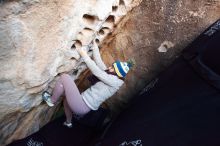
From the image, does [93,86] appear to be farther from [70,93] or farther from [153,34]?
[153,34]

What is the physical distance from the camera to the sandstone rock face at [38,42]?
1500mm

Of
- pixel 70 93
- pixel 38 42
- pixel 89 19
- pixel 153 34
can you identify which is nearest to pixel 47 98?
pixel 70 93

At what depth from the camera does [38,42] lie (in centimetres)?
162

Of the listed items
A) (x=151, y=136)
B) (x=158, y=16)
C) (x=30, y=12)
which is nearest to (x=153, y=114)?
(x=151, y=136)

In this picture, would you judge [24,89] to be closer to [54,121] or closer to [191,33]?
[54,121]

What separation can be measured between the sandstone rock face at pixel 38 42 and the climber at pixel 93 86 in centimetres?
6

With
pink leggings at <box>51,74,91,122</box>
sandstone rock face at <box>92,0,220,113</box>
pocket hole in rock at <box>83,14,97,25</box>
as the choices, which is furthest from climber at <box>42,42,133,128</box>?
sandstone rock face at <box>92,0,220,113</box>

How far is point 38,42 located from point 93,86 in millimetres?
437

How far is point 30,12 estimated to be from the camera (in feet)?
4.91

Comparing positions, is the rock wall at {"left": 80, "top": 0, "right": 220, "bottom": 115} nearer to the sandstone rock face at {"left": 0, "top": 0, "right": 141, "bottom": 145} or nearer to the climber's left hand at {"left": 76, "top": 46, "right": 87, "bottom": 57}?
the sandstone rock face at {"left": 0, "top": 0, "right": 141, "bottom": 145}

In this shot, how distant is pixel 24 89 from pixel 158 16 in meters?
0.89

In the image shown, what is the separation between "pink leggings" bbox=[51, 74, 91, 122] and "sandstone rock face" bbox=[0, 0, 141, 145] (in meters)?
0.05

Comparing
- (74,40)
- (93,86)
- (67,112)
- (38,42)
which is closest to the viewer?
(38,42)

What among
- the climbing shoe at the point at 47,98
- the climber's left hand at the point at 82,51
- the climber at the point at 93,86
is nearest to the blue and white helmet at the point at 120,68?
the climber at the point at 93,86
